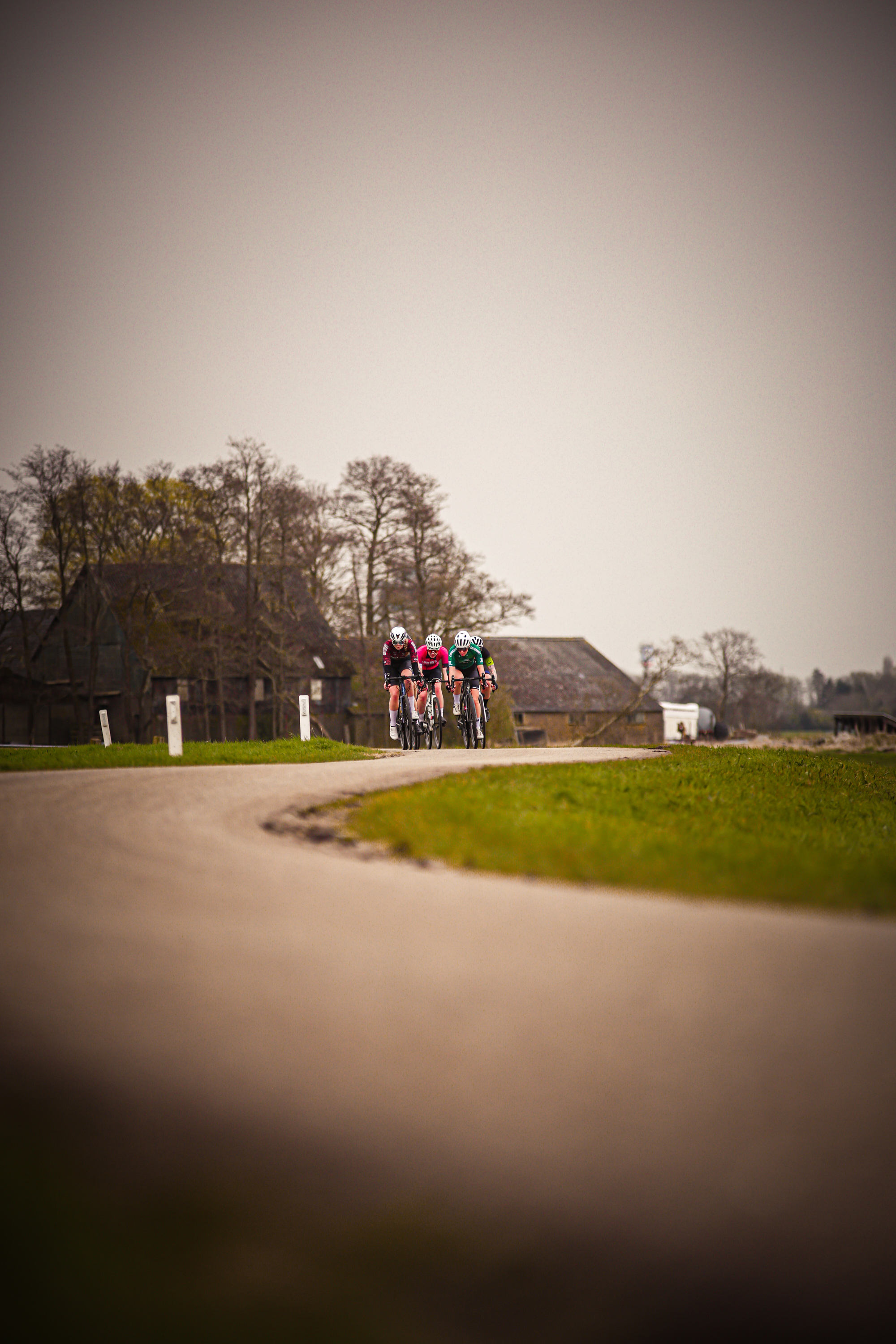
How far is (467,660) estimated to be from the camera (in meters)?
21.2

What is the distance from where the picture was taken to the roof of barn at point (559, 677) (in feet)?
217

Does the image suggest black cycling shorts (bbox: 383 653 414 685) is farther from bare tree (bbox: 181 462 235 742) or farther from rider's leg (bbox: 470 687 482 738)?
bare tree (bbox: 181 462 235 742)

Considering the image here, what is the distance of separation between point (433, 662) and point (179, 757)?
8.12 meters

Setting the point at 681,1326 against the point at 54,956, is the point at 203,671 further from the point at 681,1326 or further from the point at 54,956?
the point at 681,1326

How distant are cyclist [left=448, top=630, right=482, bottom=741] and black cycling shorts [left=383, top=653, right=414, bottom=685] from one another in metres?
0.98

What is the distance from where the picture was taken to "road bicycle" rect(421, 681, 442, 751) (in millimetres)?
21797

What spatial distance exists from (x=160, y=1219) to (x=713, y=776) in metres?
10.7

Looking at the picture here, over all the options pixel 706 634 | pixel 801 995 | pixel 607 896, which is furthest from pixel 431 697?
pixel 706 634

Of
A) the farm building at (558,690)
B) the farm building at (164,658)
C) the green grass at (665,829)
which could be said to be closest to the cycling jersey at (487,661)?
the green grass at (665,829)

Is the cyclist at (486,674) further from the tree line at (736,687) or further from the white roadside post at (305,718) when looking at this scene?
the tree line at (736,687)

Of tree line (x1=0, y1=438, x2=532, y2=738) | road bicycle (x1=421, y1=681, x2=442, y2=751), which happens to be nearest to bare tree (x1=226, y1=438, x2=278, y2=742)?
tree line (x1=0, y1=438, x2=532, y2=738)

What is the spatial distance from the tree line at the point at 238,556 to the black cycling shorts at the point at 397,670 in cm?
1787

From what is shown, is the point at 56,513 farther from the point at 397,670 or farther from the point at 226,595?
the point at 397,670

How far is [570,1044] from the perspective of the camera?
3.64 metres
